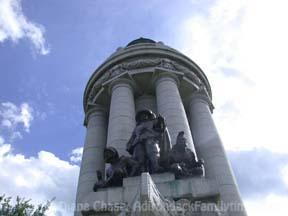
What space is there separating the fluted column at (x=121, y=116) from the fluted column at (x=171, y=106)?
5.31 feet

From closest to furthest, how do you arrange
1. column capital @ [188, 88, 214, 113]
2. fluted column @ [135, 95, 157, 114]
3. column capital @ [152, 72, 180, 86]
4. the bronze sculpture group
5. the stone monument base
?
the stone monument base < the bronze sculpture group < column capital @ [152, 72, 180, 86] < fluted column @ [135, 95, 157, 114] < column capital @ [188, 88, 214, 113]

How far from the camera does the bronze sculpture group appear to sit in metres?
9.23

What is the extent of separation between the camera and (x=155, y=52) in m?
20.2

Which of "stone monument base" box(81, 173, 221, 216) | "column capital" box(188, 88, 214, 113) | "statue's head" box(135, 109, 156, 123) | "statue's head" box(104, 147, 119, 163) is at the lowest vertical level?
"stone monument base" box(81, 173, 221, 216)

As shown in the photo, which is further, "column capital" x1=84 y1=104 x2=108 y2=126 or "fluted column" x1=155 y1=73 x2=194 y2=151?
"column capital" x1=84 y1=104 x2=108 y2=126

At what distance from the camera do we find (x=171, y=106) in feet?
53.1

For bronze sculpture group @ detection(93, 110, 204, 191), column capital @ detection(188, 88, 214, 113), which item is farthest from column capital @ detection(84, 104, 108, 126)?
bronze sculpture group @ detection(93, 110, 204, 191)

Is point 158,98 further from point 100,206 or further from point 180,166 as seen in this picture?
point 100,206

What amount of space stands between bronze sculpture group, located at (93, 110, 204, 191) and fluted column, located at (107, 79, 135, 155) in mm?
3897

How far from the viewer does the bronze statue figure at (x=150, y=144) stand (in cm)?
960

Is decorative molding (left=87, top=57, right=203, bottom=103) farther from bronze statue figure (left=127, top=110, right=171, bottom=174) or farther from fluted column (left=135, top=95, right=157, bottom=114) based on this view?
bronze statue figure (left=127, top=110, right=171, bottom=174)

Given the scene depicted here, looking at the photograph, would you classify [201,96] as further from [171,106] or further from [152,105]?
[171,106]

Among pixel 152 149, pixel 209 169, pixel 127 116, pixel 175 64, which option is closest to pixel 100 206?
pixel 152 149

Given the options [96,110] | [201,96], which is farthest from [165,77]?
[96,110]
